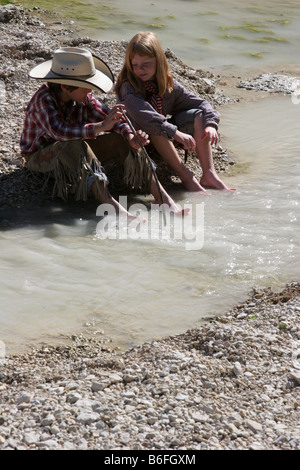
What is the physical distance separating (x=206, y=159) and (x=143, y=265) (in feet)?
5.09

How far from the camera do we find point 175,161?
5543 millimetres

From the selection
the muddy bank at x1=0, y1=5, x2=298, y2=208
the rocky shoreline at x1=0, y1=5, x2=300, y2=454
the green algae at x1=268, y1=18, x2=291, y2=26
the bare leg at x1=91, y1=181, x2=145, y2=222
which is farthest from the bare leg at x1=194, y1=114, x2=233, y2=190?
the green algae at x1=268, y1=18, x2=291, y2=26

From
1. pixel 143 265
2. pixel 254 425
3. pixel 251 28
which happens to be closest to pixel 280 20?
pixel 251 28

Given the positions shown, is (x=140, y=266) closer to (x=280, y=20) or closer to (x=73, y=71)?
(x=73, y=71)

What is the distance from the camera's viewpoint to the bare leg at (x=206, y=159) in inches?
224

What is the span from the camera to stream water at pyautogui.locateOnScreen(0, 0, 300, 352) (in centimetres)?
384

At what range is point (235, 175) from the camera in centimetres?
609

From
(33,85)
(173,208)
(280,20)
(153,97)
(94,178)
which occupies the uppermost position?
(280,20)

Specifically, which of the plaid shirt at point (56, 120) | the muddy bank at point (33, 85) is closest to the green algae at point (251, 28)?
the muddy bank at point (33, 85)

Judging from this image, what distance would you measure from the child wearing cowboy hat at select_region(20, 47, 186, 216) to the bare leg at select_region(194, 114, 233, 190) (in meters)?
0.57
